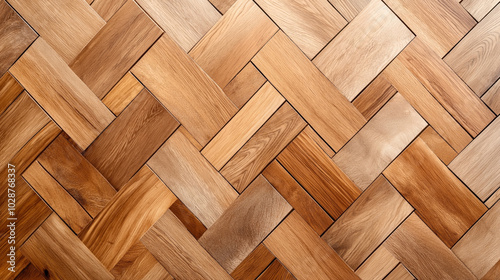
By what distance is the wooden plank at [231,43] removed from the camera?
1.40 meters

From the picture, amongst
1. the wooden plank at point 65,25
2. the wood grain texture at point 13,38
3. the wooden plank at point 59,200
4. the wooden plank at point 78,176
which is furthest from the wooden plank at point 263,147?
the wood grain texture at point 13,38

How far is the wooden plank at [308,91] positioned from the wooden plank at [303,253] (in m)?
0.38

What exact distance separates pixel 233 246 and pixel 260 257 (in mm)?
114

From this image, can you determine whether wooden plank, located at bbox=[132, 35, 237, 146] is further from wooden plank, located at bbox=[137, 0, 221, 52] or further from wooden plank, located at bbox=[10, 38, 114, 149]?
wooden plank, located at bbox=[10, 38, 114, 149]

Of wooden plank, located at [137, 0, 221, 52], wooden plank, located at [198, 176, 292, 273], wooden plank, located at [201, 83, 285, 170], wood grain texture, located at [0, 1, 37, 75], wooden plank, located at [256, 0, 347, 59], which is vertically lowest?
wooden plank, located at [198, 176, 292, 273]

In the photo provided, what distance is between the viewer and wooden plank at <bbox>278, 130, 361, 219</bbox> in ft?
4.54

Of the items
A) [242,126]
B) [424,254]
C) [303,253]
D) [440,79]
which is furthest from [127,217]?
[440,79]

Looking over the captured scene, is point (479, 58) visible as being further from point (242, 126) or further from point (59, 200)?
point (59, 200)

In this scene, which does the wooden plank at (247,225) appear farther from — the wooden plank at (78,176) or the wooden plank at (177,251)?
the wooden plank at (78,176)

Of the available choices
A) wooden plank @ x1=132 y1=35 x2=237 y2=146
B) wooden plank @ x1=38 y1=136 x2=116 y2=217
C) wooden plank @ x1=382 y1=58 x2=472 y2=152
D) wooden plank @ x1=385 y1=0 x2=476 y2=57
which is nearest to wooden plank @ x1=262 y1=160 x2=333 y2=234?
wooden plank @ x1=132 y1=35 x2=237 y2=146

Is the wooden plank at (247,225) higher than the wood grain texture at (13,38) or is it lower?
lower

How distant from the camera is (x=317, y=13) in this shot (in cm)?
140

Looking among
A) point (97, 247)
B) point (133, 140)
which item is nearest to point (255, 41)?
point (133, 140)

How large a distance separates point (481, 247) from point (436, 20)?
90cm
